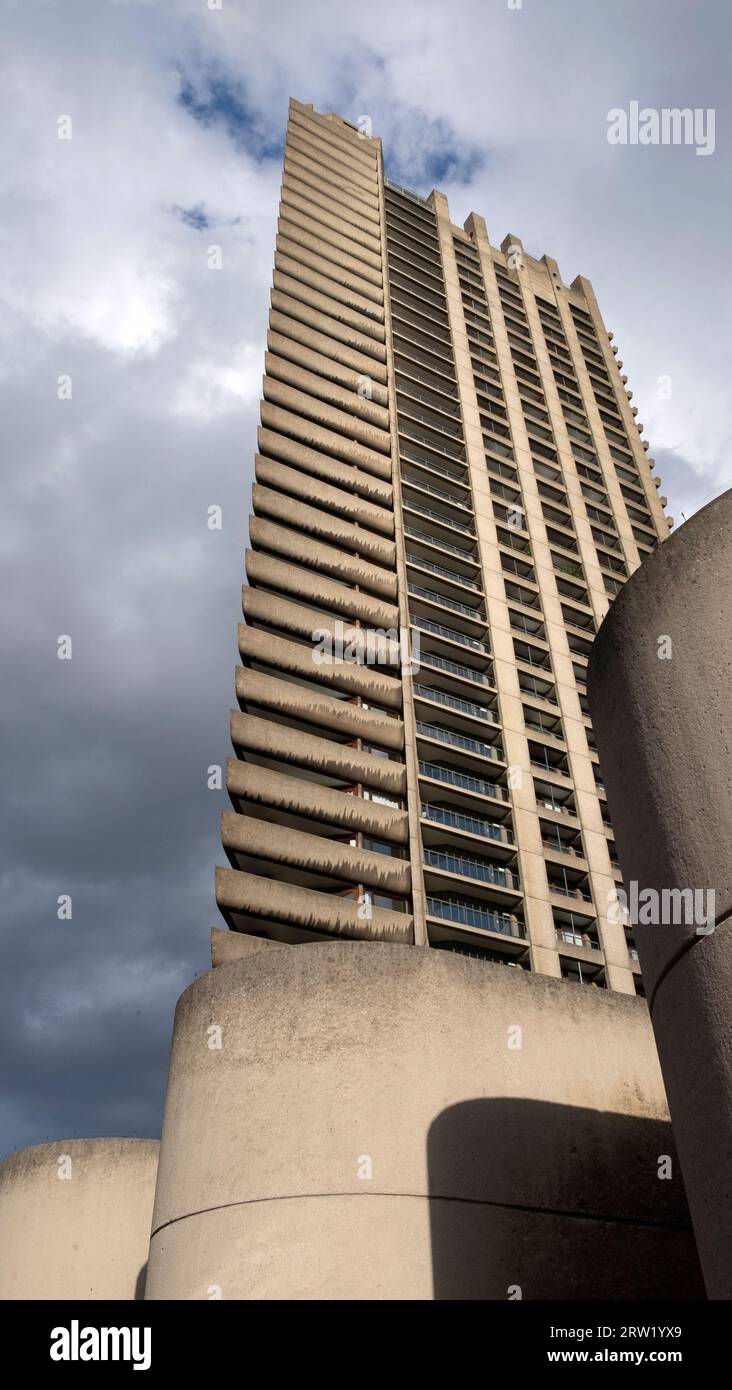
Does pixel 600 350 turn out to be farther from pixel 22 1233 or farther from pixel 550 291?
pixel 22 1233

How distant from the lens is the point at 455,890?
3609 cm

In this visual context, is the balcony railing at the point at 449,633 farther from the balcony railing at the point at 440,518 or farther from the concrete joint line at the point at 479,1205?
the concrete joint line at the point at 479,1205

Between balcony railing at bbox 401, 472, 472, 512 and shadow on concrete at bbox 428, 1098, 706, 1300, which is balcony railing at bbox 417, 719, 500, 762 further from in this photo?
shadow on concrete at bbox 428, 1098, 706, 1300

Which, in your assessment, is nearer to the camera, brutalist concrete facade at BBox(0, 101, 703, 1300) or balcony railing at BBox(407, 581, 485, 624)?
brutalist concrete facade at BBox(0, 101, 703, 1300)

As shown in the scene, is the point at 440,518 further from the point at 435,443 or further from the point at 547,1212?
the point at 547,1212

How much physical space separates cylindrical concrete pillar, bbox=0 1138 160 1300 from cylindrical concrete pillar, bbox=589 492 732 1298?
1586cm

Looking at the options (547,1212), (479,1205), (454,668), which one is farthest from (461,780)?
(479,1205)

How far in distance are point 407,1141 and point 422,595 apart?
33.6 metres

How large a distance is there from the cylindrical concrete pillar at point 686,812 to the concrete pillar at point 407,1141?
4754mm

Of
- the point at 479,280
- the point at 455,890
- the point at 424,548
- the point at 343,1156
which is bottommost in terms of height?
the point at 343,1156

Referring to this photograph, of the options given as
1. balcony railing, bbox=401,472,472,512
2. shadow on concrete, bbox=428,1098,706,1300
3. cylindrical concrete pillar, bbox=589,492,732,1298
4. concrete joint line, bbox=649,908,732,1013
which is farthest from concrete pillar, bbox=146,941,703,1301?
balcony railing, bbox=401,472,472,512

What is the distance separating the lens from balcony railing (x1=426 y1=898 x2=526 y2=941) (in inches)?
1346
